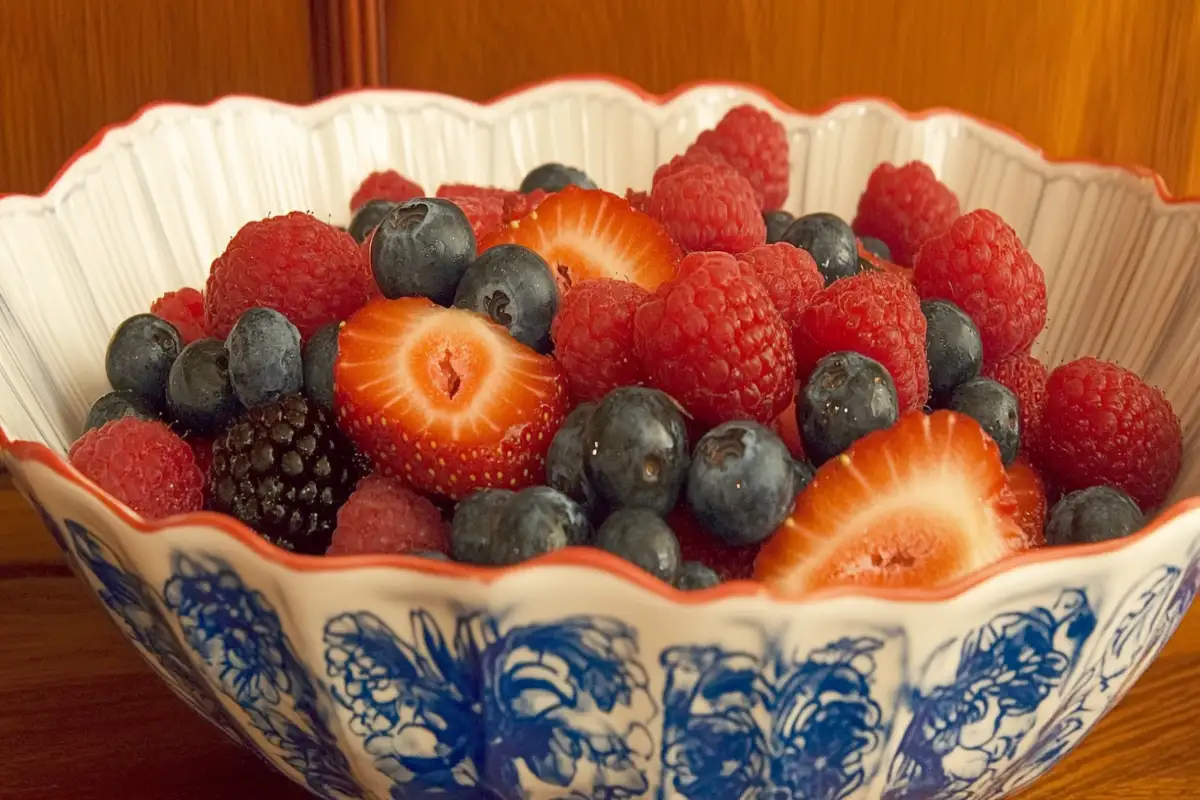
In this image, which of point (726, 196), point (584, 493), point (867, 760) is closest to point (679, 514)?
point (584, 493)

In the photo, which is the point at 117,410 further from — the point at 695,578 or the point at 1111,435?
the point at 1111,435

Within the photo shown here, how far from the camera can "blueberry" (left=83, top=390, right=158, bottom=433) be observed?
2.31 ft

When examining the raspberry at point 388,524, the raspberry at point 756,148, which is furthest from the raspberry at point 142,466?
the raspberry at point 756,148

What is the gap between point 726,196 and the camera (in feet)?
2.65

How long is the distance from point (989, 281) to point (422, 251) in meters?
0.39

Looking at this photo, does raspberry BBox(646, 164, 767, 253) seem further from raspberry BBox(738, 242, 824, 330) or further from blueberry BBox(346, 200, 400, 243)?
blueberry BBox(346, 200, 400, 243)

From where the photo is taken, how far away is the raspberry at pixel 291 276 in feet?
2.36

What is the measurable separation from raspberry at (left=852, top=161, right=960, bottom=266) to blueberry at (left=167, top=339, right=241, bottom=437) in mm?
616

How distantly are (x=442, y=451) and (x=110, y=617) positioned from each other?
0.65 feet

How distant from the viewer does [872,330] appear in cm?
64

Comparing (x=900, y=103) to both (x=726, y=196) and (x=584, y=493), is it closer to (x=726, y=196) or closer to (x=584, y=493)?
(x=726, y=196)

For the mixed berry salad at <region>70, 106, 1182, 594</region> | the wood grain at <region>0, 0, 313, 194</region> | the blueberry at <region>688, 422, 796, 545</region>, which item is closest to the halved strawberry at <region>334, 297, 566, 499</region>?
the mixed berry salad at <region>70, 106, 1182, 594</region>

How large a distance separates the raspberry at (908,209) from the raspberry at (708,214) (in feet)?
0.79

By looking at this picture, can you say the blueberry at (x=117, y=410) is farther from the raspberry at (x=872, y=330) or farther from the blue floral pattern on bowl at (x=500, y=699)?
the raspberry at (x=872, y=330)
